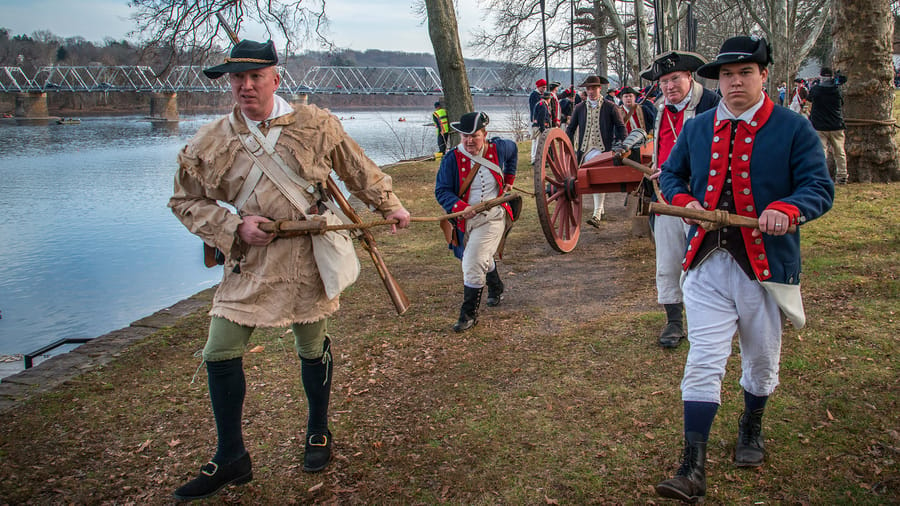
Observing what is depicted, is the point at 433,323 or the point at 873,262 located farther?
the point at 873,262

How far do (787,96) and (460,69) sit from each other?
11519 millimetres

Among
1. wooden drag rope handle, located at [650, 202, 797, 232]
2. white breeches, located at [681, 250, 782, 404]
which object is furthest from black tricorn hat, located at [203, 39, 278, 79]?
white breeches, located at [681, 250, 782, 404]

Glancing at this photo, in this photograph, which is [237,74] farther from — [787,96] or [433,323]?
[787,96]

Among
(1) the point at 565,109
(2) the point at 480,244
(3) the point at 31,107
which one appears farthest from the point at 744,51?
(3) the point at 31,107

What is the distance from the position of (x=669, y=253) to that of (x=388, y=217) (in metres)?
1.98

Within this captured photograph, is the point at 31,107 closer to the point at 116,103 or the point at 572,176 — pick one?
the point at 116,103

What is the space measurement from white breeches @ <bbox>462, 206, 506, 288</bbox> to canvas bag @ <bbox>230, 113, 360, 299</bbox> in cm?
217

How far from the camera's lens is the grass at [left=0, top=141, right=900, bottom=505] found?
124 inches

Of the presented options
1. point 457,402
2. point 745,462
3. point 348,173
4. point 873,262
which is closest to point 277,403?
point 457,402

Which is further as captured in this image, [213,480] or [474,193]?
[474,193]

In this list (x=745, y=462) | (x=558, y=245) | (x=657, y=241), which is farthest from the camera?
(x=558, y=245)

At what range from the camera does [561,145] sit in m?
6.93

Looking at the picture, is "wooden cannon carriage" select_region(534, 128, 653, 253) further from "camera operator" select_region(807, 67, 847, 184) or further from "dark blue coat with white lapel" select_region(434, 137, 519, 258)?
"camera operator" select_region(807, 67, 847, 184)

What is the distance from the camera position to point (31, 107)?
47219mm
